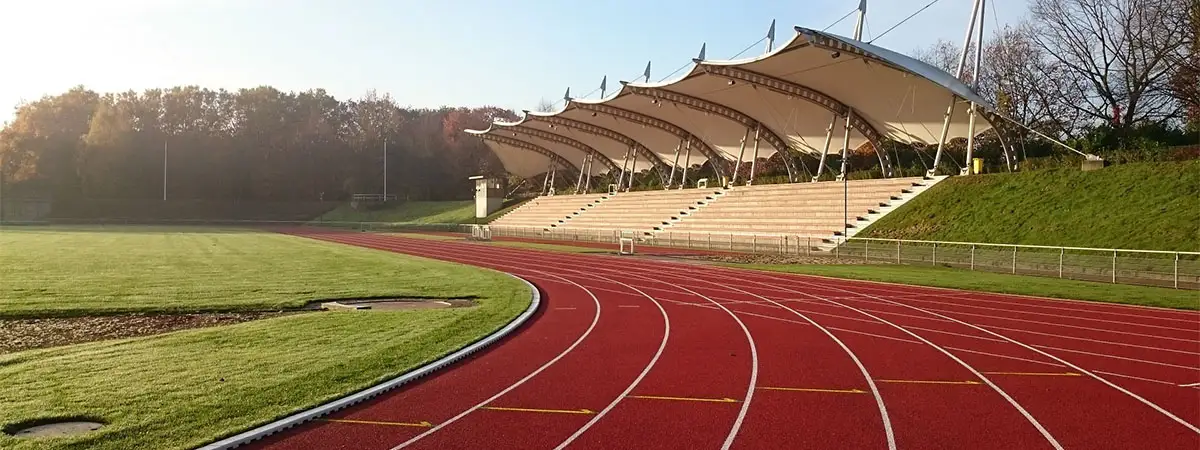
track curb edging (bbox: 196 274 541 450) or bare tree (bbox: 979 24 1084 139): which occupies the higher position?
bare tree (bbox: 979 24 1084 139)

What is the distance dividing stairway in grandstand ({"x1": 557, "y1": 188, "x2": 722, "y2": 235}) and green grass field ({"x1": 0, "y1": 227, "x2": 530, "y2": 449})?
26375 millimetres

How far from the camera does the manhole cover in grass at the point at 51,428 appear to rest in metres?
5.79

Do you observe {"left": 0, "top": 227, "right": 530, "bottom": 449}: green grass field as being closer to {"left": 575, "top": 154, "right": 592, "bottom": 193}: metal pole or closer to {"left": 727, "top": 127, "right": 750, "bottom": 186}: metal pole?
{"left": 727, "top": 127, "right": 750, "bottom": 186}: metal pole

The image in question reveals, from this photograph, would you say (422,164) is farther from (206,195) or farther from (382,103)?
(206,195)

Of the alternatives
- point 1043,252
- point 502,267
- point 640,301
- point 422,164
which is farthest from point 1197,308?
point 422,164

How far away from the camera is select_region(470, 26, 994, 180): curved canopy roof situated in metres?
32.8

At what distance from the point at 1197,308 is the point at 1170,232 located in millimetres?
9592

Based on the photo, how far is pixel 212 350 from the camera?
9.28 meters

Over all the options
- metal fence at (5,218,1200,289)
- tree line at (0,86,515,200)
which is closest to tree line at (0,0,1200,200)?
tree line at (0,86,515,200)

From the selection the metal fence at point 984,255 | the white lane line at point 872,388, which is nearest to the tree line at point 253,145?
the metal fence at point 984,255

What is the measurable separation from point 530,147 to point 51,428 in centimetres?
6541

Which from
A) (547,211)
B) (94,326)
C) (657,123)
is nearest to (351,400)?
(94,326)

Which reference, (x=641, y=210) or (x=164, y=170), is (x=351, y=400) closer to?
(x=641, y=210)

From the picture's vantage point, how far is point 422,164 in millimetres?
99875
